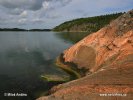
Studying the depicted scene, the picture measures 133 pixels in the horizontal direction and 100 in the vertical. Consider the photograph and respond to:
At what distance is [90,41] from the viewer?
53.6m

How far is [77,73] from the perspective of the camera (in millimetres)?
47719

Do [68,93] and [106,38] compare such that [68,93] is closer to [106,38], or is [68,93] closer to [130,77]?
[130,77]

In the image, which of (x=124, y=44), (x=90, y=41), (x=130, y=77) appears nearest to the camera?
(x=130, y=77)

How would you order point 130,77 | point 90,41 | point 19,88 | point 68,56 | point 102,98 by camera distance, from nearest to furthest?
point 102,98, point 130,77, point 19,88, point 90,41, point 68,56

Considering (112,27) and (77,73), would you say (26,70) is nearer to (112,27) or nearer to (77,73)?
(77,73)

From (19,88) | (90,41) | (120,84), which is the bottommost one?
(19,88)

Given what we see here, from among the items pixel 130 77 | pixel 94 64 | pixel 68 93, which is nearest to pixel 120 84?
pixel 130 77

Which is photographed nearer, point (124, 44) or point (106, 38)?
point (124, 44)

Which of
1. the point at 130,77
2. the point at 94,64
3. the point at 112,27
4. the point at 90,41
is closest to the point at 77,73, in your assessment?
the point at 94,64

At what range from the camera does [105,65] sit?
41219mm

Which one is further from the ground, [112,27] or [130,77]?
[112,27]

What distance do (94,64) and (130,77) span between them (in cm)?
1635

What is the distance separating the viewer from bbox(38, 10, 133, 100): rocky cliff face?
92.9 ft

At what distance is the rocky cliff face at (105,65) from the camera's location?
28328 mm
